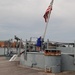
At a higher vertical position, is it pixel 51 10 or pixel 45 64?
pixel 51 10

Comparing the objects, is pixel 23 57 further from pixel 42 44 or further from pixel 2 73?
pixel 2 73

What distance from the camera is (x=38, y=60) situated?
17.1 m

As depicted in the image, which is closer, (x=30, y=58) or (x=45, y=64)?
(x=45, y=64)

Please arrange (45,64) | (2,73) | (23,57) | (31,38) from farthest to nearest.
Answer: (31,38), (23,57), (45,64), (2,73)

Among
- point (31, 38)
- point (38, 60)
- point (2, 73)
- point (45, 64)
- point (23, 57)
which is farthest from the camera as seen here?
point (31, 38)

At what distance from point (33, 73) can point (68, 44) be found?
5681 millimetres

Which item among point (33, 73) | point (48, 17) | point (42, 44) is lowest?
point (33, 73)

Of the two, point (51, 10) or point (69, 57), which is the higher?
point (51, 10)

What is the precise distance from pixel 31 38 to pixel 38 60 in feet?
16.5

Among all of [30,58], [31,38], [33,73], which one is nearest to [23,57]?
[30,58]

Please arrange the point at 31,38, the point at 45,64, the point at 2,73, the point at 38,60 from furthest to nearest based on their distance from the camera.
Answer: the point at 31,38 → the point at 38,60 → the point at 45,64 → the point at 2,73

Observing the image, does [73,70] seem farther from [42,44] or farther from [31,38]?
[31,38]

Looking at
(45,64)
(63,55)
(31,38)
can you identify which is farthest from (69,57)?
(31,38)

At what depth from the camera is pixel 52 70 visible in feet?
49.4
